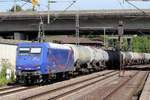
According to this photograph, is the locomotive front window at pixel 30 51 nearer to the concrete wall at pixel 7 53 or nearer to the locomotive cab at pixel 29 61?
the locomotive cab at pixel 29 61

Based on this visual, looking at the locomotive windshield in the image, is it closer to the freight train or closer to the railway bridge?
the freight train

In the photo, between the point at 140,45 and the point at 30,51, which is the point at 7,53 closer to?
the point at 30,51

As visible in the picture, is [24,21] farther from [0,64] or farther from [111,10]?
[0,64]

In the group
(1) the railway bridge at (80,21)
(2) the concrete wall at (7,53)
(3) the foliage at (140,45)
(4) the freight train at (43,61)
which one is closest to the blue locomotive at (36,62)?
(4) the freight train at (43,61)

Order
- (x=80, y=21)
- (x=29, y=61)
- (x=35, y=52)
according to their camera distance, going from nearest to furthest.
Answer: (x=29, y=61) < (x=35, y=52) < (x=80, y=21)

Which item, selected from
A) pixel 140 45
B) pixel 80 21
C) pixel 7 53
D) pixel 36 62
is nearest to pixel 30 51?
pixel 36 62

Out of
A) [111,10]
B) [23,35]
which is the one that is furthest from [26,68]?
[23,35]

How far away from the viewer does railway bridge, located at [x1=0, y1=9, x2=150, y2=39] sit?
41.3 metres

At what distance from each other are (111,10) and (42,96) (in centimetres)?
2829

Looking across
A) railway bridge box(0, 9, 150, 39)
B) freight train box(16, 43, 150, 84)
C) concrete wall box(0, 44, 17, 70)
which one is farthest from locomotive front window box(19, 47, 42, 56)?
railway bridge box(0, 9, 150, 39)

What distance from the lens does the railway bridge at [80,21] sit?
41.3 meters

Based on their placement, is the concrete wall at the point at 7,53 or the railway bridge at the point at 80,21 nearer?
the concrete wall at the point at 7,53

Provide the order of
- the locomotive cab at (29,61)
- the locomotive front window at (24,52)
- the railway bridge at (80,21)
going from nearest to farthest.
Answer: the locomotive cab at (29,61) → the locomotive front window at (24,52) → the railway bridge at (80,21)

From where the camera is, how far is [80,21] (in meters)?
44.0
